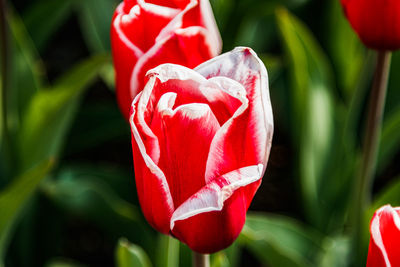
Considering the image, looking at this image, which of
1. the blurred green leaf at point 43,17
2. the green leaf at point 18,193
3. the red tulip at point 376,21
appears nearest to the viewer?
the red tulip at point 376,21

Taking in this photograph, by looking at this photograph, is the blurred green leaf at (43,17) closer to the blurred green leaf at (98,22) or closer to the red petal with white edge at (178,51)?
the blurred green leaf at (98,22)

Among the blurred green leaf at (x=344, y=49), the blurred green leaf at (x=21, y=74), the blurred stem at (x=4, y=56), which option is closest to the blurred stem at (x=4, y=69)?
the blurred stem at (x=4, y=56)

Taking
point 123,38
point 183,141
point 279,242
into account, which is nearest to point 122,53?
point 123,38

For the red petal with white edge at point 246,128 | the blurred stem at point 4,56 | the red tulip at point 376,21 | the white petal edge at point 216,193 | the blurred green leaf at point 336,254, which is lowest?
the blurred green leaf at point 336,254

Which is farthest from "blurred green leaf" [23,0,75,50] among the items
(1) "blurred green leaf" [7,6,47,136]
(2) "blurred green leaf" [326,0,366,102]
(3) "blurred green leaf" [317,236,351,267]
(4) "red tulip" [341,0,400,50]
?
(4) "red tulip" [341,0,400,50]

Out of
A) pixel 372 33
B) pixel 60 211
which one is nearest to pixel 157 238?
pixel 60 211

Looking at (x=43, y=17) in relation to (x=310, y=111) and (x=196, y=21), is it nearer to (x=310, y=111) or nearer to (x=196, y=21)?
(x=310, y=111)

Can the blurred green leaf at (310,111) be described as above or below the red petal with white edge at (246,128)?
below

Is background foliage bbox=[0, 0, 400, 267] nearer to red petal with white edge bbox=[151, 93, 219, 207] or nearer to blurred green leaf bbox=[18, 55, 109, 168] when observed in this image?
blurred green leaf bbox=[18, 55, 109, 168]
